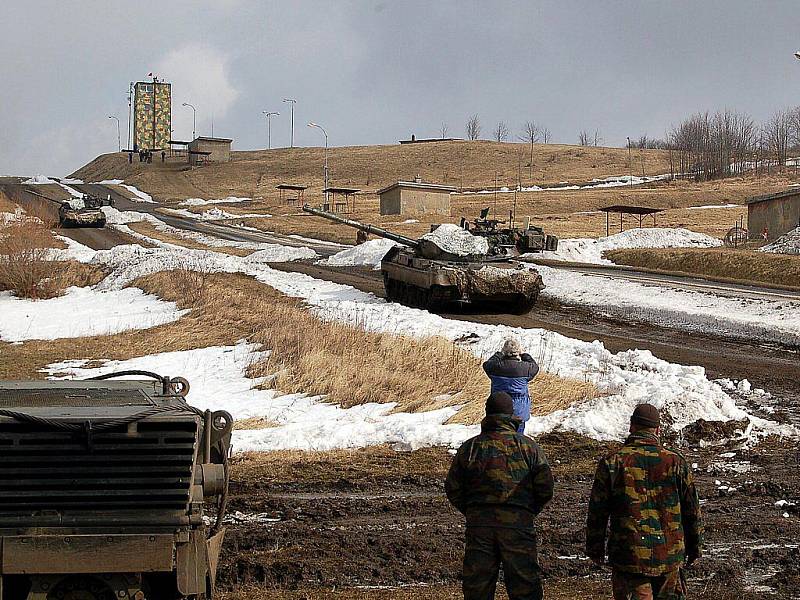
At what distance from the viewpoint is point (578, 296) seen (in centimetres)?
2808

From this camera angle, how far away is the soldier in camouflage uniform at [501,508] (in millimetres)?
5621

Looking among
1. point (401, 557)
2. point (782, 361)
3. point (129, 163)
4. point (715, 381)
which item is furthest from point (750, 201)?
point (129, 163)

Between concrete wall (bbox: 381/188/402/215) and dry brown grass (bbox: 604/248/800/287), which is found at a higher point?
concrete wall (bbox: 381/188/402/215)

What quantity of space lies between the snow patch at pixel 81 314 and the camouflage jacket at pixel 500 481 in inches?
702

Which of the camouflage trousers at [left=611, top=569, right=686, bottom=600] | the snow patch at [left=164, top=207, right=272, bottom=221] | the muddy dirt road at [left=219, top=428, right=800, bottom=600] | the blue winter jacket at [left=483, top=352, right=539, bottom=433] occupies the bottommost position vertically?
the muddy dirt road at [left=219, top=428, right=800, bottom=600]

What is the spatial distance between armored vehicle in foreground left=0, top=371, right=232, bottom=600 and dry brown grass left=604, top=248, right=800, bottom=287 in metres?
26.2

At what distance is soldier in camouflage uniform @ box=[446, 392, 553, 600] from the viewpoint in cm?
562

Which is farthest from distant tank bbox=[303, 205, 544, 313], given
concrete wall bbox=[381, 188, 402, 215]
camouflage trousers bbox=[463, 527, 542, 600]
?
concrete wall bbox=[381, 188, 402, 215]

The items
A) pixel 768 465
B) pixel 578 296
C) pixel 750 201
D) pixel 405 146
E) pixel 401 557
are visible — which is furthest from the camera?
pixel 405 146

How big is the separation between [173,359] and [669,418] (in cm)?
940

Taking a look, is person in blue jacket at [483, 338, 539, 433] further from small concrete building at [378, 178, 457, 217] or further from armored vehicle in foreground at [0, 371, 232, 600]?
small concrete building at [378, 178, 457, 217]

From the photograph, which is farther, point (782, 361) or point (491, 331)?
point (491, 331)

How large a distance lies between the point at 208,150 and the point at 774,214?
73.6 meters

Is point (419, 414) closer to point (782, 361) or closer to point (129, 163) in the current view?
point (782, 361)
